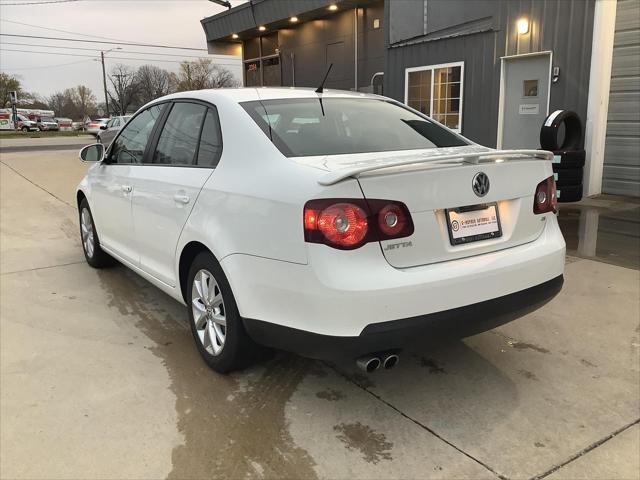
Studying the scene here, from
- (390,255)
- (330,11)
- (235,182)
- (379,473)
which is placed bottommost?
(379,473)

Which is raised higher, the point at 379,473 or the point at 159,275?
the point at 159,275

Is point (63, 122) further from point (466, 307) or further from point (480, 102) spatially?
point (466, 307)

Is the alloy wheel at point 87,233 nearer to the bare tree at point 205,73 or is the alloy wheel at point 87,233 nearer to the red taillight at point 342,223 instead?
the red taillight at point 342,223

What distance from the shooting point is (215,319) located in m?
3.21

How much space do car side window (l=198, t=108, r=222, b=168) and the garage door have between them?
25.8 ft

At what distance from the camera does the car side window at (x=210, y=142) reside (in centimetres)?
324

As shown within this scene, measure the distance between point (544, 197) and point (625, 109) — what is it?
7067mm

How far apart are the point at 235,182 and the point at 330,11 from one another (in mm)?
15055

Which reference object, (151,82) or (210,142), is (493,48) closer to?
(210,142)

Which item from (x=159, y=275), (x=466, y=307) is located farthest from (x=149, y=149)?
(x=466, y=307)

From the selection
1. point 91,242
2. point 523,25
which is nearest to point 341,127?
point 91,242

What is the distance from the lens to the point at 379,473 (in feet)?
7.93

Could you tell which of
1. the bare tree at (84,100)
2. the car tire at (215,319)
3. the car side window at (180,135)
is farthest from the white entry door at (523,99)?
the bare tree at (84,100)

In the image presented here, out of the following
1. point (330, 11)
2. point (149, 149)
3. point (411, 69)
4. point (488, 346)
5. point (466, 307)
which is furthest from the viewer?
point (330, 11)
